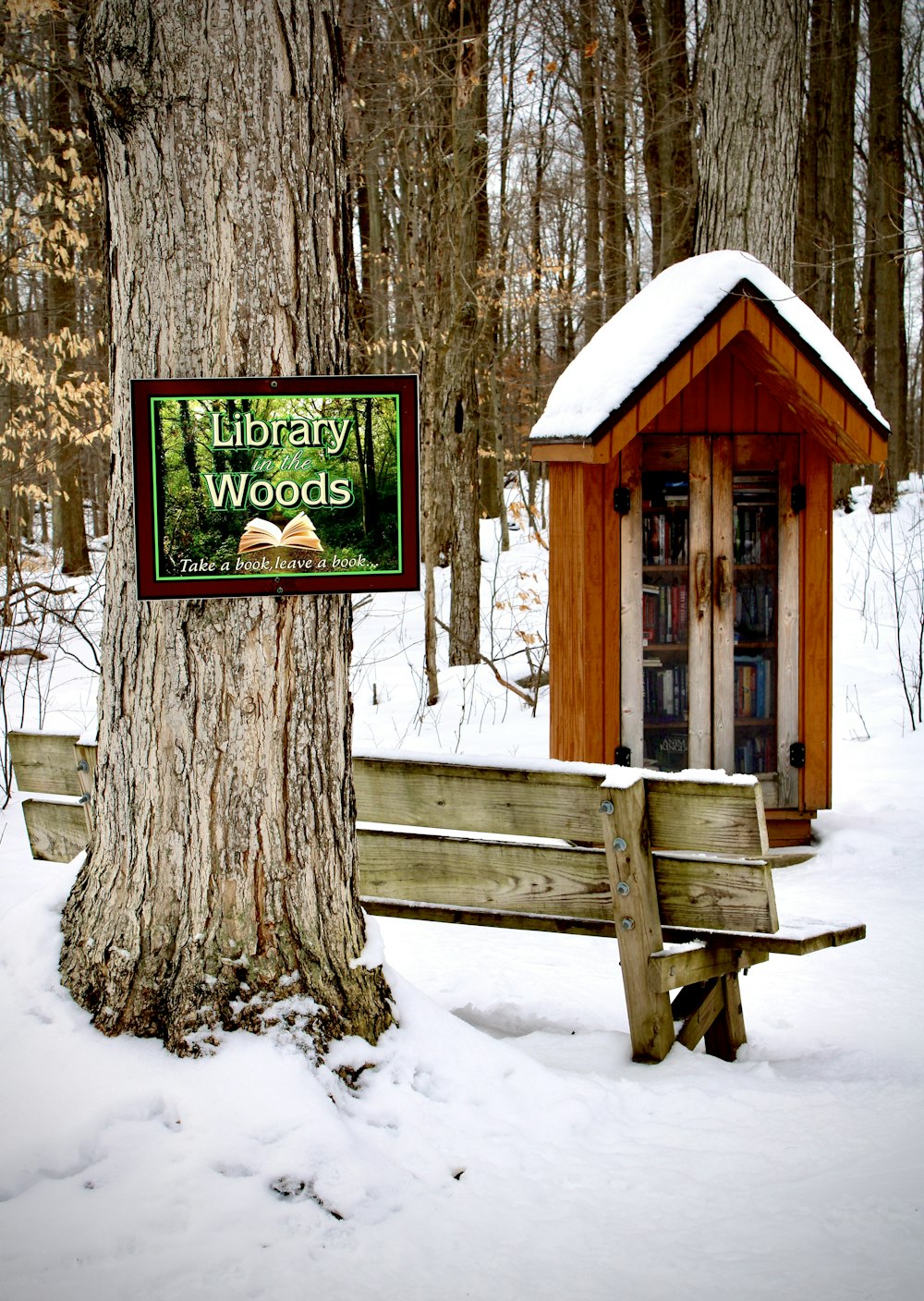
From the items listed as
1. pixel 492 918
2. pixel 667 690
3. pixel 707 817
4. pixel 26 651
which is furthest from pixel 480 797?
pixel 26 651

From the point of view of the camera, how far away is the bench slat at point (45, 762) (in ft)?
13.7

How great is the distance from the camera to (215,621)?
291 centimetres

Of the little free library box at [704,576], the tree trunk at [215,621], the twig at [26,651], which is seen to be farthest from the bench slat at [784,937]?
the twig at [26,651]

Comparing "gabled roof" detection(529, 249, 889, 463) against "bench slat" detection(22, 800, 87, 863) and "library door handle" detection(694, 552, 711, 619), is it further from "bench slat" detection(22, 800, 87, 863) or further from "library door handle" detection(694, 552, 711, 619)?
"bench slat" detection(22, 800, 87, 863)

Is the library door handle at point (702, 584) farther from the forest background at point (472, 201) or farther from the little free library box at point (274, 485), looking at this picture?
the little free library box at point (274, 485)

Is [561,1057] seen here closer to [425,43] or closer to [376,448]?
[376,448]

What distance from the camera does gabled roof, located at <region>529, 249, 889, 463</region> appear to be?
5.75 m

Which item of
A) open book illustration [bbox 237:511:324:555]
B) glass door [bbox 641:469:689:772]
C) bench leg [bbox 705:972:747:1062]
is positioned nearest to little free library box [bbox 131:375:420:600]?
open book illustration [bbox 237:511:324:555]

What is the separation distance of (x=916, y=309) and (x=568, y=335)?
17681mm

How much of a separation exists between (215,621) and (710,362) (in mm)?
4020

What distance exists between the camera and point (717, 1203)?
2.75 meters

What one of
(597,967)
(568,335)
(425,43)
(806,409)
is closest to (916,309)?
(568,335)

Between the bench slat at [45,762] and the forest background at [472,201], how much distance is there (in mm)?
1772

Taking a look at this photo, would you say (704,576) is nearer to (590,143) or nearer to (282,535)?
(282,535)
